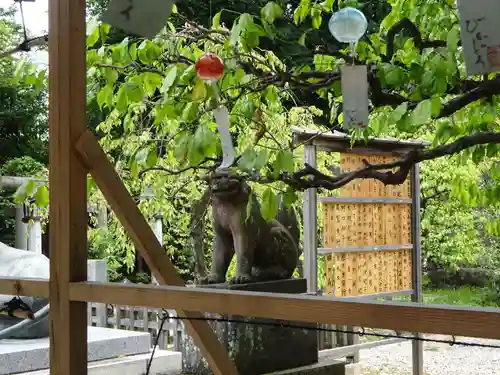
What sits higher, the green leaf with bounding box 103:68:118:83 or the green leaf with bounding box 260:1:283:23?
the green leaf with bounding box 260:1:283:23

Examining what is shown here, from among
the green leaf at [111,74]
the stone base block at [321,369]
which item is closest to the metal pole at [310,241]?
the stone base block at [321,369]

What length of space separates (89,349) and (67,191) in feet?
9.02

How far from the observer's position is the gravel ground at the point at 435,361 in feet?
24.6

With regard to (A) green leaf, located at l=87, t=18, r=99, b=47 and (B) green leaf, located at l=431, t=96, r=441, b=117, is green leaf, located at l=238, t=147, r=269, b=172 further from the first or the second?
(A) green leaf, located at l=87, t=18, r=99, b=47

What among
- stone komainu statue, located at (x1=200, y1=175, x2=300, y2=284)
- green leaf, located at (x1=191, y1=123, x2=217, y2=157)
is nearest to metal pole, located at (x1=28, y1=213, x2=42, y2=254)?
stone komainu statue, located at (x1=200, y1=175, x2=300, y2=284)

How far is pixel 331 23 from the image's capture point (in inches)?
82.3

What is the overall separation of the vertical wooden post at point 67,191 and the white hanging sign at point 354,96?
73 cm

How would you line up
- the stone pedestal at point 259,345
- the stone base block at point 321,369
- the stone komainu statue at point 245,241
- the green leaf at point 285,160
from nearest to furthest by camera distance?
the green leaf at point 285,160 < the stone pedestal at point 259,345 < the stone komainu statue at point 245,241 < the stone base block at point 321,369

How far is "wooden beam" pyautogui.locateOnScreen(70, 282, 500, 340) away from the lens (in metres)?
1.05

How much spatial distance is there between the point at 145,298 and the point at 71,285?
272mm

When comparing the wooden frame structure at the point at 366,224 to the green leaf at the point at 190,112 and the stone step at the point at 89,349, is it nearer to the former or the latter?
the stone step at the point at 89,349

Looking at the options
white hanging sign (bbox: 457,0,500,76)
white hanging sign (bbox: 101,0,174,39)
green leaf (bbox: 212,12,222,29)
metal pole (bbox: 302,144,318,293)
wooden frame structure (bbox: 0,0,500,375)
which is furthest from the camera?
metal pole (bbox: 302,144,318,293)

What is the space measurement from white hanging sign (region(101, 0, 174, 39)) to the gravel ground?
6318 mm

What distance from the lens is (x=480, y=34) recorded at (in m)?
1.18
